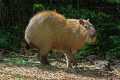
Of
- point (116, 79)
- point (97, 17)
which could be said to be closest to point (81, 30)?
point (116, 79)

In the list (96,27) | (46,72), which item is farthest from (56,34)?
(96,27)

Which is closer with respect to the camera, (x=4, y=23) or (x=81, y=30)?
(x=81, y=30)

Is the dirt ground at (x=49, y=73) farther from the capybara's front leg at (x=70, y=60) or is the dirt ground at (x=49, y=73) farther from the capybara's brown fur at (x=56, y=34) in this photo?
the capybara's brown fur at (x=56, y=34)

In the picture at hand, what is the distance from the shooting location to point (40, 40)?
10.2 meters

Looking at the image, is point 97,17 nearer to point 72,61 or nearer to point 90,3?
point 90,3

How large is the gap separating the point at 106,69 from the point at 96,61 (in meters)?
1.02

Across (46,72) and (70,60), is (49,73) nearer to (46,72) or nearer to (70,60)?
(46,72)

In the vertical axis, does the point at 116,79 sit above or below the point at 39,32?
below

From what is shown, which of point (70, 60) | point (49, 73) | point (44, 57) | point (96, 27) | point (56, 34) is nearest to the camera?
point (49, 73)

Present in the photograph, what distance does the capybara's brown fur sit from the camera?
10219 mm

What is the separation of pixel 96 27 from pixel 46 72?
414cm

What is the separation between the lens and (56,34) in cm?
1030

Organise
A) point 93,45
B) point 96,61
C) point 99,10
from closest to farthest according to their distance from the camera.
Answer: point 96,61 → point 93,45 → point 99,10

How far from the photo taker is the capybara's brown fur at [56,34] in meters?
10.2
